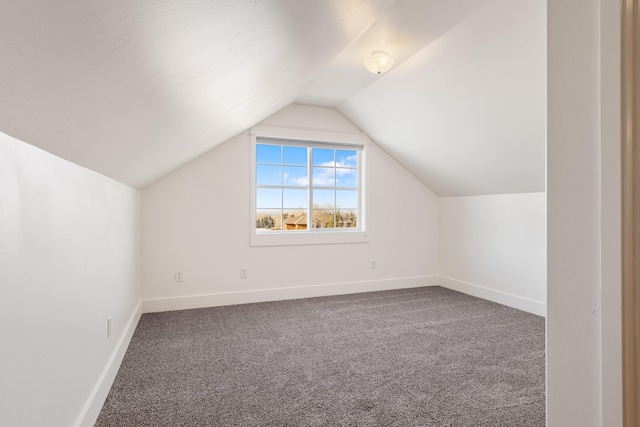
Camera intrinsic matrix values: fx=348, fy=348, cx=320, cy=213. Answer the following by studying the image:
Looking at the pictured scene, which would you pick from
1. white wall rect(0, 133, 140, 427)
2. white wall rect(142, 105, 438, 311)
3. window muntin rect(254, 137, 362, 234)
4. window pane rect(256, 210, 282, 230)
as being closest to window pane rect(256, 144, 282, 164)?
window muntin rect(254, 137, 362, 234)

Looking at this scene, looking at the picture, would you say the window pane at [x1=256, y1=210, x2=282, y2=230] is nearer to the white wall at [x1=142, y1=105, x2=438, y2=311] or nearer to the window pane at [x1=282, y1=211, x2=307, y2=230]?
the window pane at [x1=282, y1=211, x2=307, y2=230]

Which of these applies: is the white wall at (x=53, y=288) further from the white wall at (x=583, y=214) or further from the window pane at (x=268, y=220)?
the window pane at (x=268, y=220)

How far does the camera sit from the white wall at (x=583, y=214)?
0.70m

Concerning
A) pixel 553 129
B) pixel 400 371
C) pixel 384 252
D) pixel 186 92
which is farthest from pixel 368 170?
pixel 553 129

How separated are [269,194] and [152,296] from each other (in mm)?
1676

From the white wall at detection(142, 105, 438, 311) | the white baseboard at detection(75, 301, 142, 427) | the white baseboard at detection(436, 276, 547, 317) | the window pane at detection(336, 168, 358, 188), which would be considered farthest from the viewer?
the window pane at detection(336, 168, 358, 188)

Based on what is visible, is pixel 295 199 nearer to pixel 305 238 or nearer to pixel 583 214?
pixel 305 238

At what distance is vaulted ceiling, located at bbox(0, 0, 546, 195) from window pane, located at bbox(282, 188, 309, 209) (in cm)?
111

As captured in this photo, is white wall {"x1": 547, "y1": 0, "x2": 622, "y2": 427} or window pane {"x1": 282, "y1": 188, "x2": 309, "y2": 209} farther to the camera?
window pane {"x1": 282, "y1": 188, "x2": 309, "y2": 209}

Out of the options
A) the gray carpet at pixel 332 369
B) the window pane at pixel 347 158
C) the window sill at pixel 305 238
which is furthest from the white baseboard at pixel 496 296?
the window pane at pixel 347 158

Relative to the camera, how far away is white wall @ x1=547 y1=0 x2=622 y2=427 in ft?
2.30

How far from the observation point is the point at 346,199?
15.1 ft

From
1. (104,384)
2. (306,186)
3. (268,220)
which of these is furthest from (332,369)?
(306,186)
